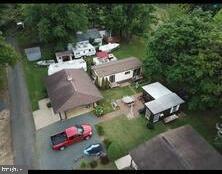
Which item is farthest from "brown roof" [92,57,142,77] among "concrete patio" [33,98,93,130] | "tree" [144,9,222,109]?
"concrete patio" [33,98,93,130]

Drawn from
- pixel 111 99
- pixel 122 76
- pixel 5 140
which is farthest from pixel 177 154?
pixel 5 140

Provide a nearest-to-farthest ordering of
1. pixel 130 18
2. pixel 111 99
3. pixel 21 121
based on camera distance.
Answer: pixel 21 121 < pixel 111 99 < pixel 130 18

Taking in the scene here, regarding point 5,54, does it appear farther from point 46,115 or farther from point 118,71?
point 118,71

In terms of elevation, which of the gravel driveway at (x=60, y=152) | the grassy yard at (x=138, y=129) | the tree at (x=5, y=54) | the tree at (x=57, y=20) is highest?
the tree at (x=57, y=20)

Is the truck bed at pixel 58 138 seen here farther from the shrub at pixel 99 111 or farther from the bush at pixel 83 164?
the shrub at pixel 99 111

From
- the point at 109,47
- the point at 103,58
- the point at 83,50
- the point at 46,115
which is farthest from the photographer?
the point at 109,47

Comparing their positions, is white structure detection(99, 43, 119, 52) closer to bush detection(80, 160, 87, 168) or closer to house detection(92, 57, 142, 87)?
house detection(92, 57, 142, 87)

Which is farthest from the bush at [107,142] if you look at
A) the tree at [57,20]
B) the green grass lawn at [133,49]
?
Result: the green grass lawn at [133,49]
